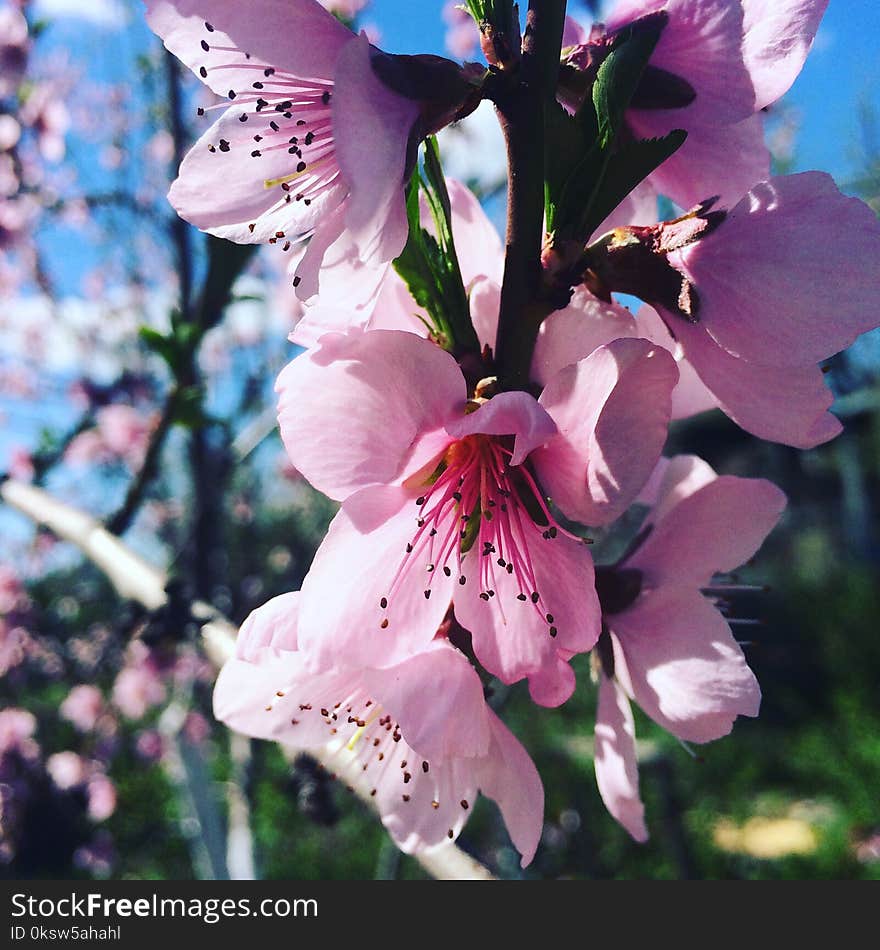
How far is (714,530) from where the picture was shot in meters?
0.74

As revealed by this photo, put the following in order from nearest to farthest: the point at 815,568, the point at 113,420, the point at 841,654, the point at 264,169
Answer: the point at 264,169 → the point at 113,420 → the point at 841,654 → the point at 815,568

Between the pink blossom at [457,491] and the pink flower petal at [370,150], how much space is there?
7 centimetres

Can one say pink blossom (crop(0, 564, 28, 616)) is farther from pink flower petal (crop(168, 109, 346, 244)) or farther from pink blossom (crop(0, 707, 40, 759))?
pink flower petal (crop(168, 109, 346, 244))

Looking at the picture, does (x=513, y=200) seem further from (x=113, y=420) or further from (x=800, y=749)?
(x=800, y=749)

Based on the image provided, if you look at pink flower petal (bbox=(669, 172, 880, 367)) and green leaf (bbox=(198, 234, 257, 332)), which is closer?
pink flower petal (bbox=(669, 172, 880, 367))

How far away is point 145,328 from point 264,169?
504 millimetres

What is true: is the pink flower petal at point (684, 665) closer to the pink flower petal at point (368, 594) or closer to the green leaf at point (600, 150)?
the pink flower petal at point (368, 594)

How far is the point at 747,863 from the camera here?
540cm

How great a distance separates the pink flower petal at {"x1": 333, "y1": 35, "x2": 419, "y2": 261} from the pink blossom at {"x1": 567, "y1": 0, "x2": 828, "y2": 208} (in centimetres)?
20

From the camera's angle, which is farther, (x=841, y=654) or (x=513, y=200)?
(x=841, y=654)

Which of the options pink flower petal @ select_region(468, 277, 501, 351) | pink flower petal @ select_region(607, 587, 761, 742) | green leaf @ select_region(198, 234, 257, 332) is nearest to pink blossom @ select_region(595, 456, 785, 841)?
pink flower petal @ select_region(607, 587, 761, 742)

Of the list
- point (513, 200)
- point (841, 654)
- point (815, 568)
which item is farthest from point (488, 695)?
point (815, 568)

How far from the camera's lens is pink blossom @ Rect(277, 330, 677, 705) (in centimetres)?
56

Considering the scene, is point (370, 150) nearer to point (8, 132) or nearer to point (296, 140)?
point (296, 140)
